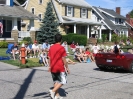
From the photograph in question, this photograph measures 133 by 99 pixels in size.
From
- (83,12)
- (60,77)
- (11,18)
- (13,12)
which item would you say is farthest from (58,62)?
(83,12)

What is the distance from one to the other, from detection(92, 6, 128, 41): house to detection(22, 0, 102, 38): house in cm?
833

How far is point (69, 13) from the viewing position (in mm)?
41750

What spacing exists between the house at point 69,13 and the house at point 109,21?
8331 millimetres

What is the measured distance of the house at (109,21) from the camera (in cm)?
A: 5250

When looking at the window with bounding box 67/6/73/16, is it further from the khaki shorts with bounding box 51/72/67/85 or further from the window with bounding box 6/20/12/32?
the khaki shorts with bounding box 51/72/67/85

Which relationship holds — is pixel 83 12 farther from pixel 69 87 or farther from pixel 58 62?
pixel 58 62

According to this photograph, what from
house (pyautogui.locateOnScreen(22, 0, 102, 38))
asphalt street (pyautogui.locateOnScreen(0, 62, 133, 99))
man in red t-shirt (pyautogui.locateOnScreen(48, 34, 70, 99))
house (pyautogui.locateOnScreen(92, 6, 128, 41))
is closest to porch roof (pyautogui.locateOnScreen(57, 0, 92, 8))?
house (pyautogui.locateOnScreen(22, 0, 102, 38))

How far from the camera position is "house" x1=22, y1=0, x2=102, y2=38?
3972 cm

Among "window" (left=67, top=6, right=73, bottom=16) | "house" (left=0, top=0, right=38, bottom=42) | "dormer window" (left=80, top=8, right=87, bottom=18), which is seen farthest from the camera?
"dormer window" (left=80, top=8, right=87, bottom=18)

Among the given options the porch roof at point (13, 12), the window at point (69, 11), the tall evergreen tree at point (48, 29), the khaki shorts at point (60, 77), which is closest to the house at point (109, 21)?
the window at point (69, 11)

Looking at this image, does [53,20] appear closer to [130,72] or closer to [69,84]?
[130,72]

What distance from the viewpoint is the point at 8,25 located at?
106ft

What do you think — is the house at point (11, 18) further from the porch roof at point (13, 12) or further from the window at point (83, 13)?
the window at point (83, 13)

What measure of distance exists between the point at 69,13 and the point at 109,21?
52.7 feet
